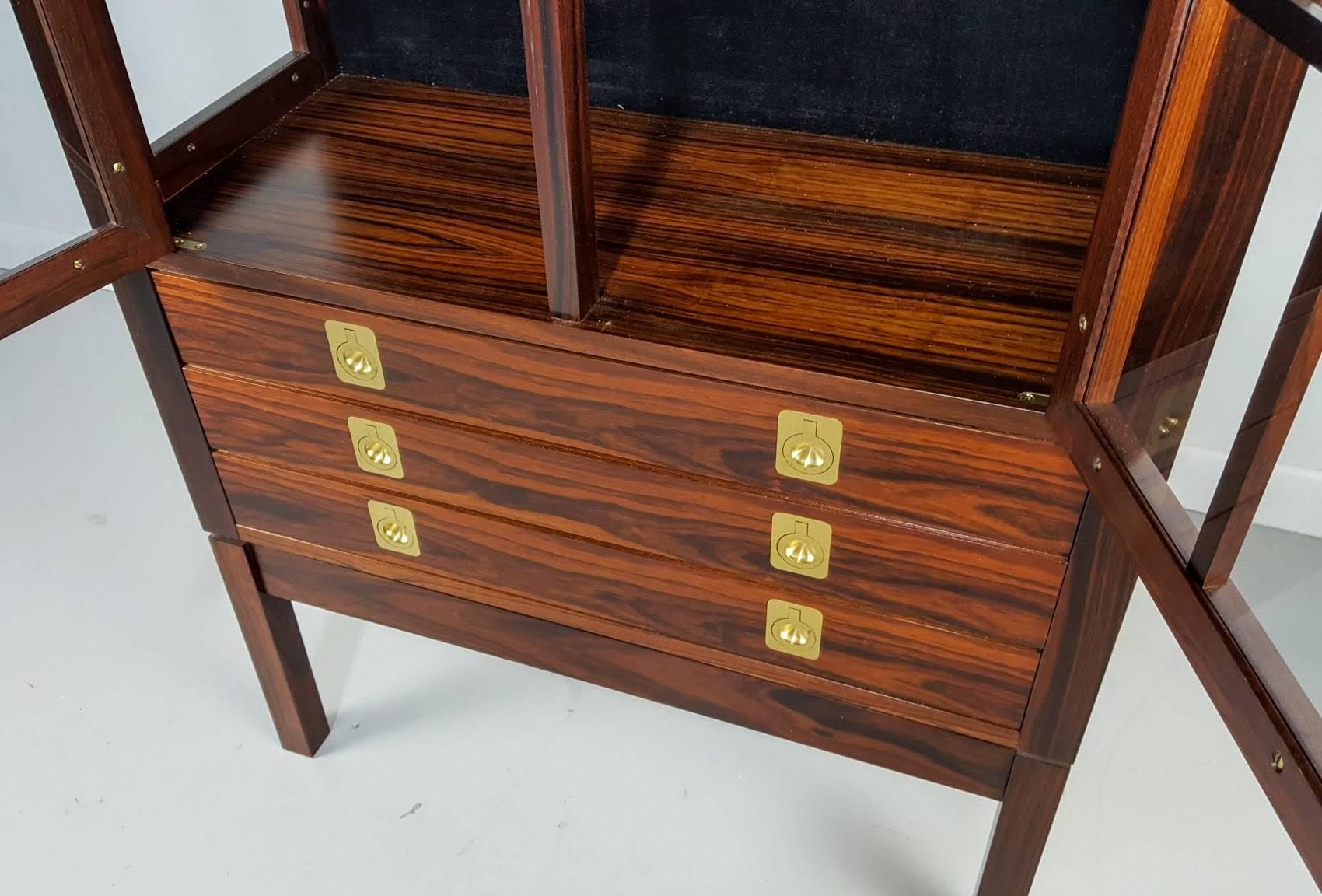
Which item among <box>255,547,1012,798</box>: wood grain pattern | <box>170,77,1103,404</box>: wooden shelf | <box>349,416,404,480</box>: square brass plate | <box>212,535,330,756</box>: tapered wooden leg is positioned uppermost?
<box>170,77,1103,404</box>: wooden shelf

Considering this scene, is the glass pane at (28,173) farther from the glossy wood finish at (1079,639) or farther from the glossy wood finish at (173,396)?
the glossy wood finish at (1079,639)

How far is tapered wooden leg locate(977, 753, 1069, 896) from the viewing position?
1.08 metres

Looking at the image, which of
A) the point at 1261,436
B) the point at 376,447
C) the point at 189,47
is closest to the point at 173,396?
the point at 376,447

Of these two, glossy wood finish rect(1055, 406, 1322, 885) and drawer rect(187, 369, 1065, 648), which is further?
drawer rect(187, 369, 1065, 648)

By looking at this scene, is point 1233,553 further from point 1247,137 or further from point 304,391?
point 304,391

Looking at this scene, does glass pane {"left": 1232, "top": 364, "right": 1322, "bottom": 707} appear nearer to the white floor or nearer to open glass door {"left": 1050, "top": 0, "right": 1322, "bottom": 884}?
open glass door {"left": 1050, "top": 0, "right": 1322, "bottom": 884}

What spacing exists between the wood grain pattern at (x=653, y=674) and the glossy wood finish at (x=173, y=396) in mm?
77

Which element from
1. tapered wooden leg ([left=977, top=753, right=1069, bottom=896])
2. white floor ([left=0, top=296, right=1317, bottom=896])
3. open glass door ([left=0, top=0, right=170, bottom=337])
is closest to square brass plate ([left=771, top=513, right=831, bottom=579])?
tapered wooden leg ([left=977, top=753, right=1069, bottom=896])

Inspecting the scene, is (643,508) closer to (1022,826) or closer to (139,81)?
(1022,826)

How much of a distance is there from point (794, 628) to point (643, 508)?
7.1 inches

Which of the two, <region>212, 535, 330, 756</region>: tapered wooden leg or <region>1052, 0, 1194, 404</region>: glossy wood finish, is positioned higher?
<region>1052, 0, 1194, 404</region>: glossy wood finish

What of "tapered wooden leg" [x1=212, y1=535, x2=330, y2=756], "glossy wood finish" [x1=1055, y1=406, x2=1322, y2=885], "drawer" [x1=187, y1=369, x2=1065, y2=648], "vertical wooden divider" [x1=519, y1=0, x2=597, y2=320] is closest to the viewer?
"glossy wood finish" [x1=1055, y1=406, x2=1322, y2=885]

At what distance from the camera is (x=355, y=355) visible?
1.09m

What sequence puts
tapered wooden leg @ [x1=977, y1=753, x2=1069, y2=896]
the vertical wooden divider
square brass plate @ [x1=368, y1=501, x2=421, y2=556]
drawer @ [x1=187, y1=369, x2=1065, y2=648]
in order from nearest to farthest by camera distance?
the vertical wooden divider → drawer @ [x1=187, y1=369, x2=1065, y2=648] → tapered wooden leg @ [x1=977, y1=753, x2=1069, y2=896] → square brass plate @ [x1=368, y1=501, x2=421, y2=556]
